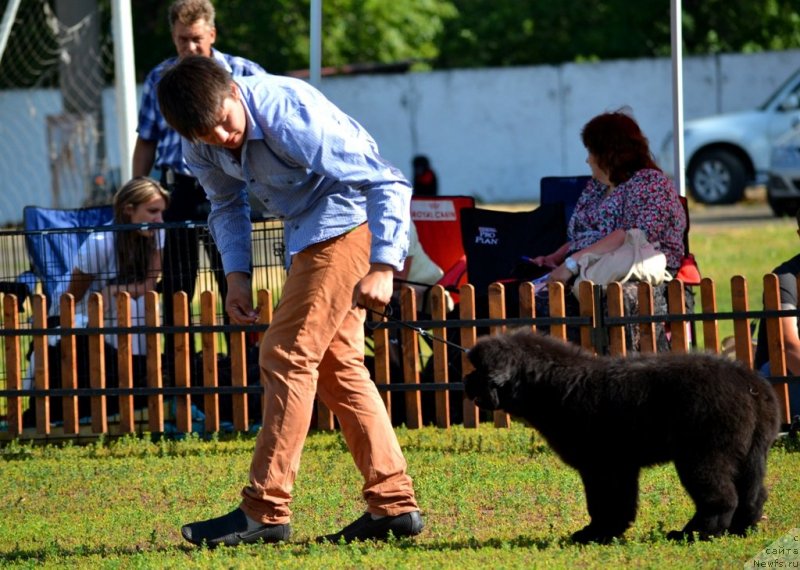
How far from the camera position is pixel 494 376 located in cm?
452

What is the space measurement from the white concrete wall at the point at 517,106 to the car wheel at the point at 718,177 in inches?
168

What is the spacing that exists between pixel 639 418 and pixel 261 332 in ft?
10.7

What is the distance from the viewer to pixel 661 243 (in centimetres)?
709

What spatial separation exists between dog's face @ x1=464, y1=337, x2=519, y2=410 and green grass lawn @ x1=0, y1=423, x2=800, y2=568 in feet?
1.87

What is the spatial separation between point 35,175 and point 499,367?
21.6 meters

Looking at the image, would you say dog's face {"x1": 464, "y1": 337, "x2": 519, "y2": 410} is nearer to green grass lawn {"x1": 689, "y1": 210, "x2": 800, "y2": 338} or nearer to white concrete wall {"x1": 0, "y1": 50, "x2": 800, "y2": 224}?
green grass lawn {"x1": 689, "y1": 210, "x2": 800, "y2": 338}

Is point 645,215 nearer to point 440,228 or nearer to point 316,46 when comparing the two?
point 440,228

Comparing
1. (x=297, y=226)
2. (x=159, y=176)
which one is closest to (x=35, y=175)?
(x=159, y=176)

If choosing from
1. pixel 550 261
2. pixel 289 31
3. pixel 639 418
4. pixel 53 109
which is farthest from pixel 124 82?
pixel 289 31

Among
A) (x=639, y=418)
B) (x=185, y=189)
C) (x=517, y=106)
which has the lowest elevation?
(x=639, y=418)

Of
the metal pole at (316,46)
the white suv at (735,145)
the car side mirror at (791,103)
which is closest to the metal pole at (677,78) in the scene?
the metal pole at (316,46)

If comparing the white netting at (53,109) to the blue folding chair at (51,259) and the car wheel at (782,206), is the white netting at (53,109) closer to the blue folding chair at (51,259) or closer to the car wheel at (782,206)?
the car wheel at (782,206)

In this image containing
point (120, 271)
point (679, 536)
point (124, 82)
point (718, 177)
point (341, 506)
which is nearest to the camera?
point (679, 536)

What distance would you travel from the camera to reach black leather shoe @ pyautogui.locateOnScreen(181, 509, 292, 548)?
4668 mm
